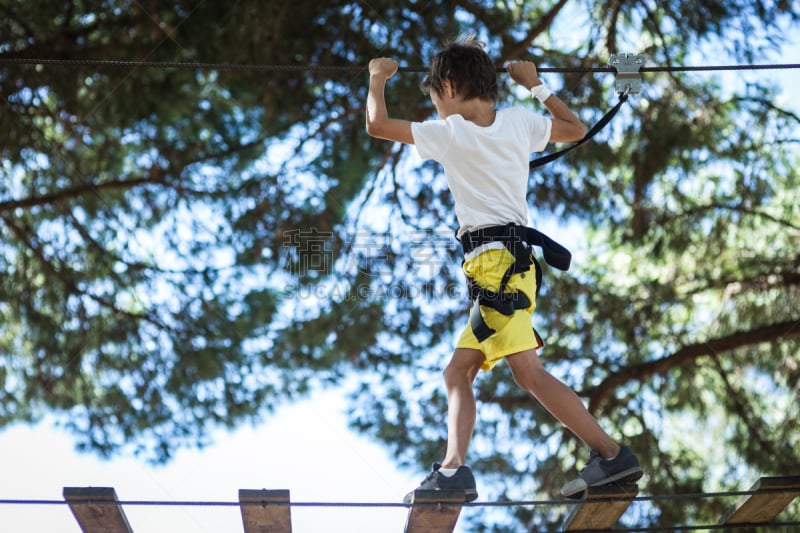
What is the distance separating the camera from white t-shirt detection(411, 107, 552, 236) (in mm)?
2748

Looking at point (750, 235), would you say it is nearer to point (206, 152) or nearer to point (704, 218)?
point (704, 218)

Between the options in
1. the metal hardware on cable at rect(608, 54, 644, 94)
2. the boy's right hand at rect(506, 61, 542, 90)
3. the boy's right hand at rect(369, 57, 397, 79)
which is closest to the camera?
the boy's right hand at rect(369, 57, 397, 79)

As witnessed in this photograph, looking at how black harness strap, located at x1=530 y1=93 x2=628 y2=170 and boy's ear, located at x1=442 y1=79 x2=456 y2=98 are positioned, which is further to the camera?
black harness strap, located at x1=530 y1=93 x2=628 y2=170

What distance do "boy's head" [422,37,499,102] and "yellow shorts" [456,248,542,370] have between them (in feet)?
1.42

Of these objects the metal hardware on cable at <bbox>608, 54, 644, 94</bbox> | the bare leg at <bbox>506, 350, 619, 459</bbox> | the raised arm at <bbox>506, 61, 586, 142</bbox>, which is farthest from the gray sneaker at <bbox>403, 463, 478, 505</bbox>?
the metal hardware on cable at <bbox>608, 54, 644, 94</bbox>

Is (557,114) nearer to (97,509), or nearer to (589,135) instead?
(589,135)

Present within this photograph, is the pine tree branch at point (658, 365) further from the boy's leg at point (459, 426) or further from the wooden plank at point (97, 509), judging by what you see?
the wooden plank at point (97, 509)

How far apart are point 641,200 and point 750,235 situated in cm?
77

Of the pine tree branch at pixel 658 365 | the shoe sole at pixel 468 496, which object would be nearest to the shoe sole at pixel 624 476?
the shoe sole at pixel 468 496

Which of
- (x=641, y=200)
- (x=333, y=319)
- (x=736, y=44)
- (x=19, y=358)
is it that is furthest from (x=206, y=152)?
(x=736, y=44)

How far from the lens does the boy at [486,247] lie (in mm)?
2707

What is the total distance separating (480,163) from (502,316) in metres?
0.40

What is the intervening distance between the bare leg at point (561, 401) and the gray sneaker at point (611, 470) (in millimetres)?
20

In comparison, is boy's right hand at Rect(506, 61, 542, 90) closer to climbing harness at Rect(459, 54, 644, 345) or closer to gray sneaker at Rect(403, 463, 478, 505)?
climbing harness at Rect(459, 54, 644, 345)
